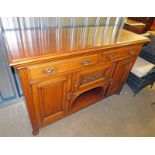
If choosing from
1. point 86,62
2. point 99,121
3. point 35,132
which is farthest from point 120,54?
point 35,132

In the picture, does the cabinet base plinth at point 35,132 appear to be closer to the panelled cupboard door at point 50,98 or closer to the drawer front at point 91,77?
the panelled cupboard door at point 50,98

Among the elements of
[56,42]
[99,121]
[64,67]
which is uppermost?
[56,42]

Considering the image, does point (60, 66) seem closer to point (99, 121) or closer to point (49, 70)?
point (49, 70)

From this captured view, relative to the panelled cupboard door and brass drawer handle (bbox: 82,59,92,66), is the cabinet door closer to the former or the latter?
brass drawer handle (bbox: 82,59,92,66)

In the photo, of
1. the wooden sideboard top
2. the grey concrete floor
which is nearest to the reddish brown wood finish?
the wooden sideboard top

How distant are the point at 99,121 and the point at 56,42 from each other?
111cm

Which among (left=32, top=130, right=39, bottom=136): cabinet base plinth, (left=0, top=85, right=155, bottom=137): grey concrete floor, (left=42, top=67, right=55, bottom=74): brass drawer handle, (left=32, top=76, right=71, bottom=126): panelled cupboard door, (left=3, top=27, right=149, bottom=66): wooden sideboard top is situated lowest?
(left=0, top=85, right=155, bottom=137): grey concrete floor

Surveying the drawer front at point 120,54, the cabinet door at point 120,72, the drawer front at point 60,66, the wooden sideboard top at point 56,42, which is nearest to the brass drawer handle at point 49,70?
the drawer front at point 60,66

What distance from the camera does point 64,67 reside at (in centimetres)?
95

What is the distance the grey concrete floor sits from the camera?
55.6 inches

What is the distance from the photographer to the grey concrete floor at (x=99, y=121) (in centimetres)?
141

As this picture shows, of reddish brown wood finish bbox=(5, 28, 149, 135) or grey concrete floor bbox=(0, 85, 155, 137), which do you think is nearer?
reddish brown wood finish bbox=(5, 28, 149, 135)

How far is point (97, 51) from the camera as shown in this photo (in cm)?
103
